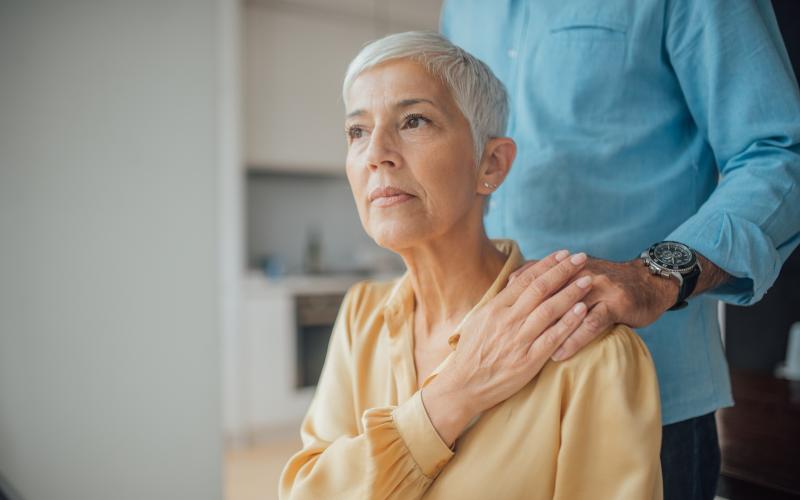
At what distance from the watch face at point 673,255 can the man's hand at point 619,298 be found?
22 millimetres

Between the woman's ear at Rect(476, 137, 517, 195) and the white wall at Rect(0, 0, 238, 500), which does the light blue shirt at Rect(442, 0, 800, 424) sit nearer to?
the woman's ear at Rect(476, 137, 517, 195)

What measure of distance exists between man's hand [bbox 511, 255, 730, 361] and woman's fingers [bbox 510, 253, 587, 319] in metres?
0.02

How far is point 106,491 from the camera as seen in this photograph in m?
1.75

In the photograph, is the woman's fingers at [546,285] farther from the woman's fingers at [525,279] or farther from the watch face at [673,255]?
the watch face at [673,255]

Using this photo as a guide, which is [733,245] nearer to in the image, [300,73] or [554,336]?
[554,336]

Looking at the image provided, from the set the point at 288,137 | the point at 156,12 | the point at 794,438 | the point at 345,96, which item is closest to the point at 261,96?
the point at 288,137

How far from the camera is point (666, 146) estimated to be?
1.14m

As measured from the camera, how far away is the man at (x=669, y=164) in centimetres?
97

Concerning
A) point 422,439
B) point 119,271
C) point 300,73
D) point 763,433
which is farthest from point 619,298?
point 300,73

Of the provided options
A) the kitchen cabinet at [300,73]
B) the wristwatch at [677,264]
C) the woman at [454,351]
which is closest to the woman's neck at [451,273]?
Answer: the woman at [454,351]

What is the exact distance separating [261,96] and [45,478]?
297 centimetres

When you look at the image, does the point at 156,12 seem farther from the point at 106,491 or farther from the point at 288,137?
the point at 288,137

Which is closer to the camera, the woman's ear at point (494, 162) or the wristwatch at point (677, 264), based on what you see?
the wristwatch at point (677, 264)

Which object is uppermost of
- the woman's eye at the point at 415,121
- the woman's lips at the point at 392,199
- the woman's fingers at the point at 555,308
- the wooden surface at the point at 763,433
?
the woman's eye at the point at 415,121
